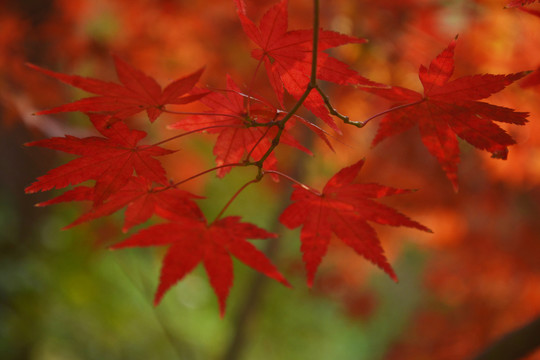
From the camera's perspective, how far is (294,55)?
2.34ft

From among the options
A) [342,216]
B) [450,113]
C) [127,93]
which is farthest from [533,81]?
[127,93]

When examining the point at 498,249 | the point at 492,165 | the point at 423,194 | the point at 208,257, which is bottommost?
the point at 498,249

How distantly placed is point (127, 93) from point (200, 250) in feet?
1.06

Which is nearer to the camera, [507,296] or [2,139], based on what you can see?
[2,139]

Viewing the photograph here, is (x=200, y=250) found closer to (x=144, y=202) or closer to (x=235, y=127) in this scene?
(x=144, y=202)

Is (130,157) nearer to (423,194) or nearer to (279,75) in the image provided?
(279,75)

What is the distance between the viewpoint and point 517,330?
3.35ft

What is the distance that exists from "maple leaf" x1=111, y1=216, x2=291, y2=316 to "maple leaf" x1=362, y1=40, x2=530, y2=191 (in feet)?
1.00

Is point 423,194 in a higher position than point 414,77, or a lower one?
lower

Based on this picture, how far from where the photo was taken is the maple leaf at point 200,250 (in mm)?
772

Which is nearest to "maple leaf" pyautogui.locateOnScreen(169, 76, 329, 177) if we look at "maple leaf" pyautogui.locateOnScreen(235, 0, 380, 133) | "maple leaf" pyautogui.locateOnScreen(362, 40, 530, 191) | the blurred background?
"maple leaf" pyautogui.locateOnScreen(235, 0, 380, 133)

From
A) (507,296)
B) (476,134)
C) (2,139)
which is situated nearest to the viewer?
(476,134)

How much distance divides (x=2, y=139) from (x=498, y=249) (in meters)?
3.39

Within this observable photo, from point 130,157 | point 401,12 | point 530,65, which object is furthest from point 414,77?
point 130,157
